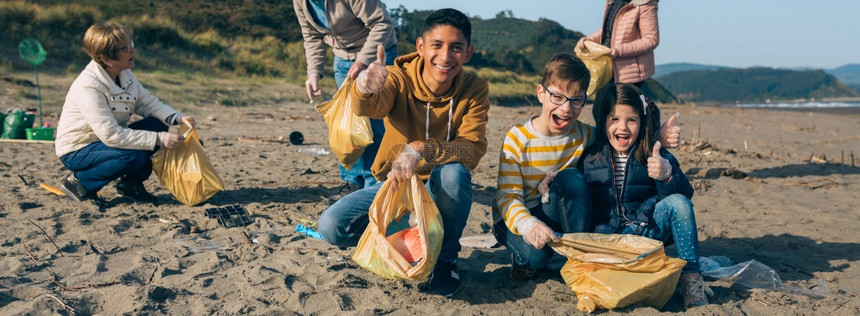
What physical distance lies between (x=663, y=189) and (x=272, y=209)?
2672 mm

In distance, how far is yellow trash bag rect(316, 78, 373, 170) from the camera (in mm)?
3711

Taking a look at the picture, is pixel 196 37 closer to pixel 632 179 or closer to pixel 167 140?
pixel 167 140

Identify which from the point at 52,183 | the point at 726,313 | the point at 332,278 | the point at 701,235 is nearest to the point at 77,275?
the point at 332,278

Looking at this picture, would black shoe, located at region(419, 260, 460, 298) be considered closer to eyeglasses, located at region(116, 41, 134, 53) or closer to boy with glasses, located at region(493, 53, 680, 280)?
boy with glasses, located at region(493, 53, 680, 280)

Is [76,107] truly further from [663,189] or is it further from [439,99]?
[663,189]

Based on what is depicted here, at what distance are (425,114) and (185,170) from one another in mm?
2164

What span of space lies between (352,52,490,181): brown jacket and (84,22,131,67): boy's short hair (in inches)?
85.0

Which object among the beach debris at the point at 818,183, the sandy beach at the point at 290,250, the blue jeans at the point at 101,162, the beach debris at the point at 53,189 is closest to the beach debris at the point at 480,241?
the sandy beach at the point at 290,250

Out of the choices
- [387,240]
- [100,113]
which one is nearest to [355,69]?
[387,240]

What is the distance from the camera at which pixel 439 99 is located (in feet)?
9.49

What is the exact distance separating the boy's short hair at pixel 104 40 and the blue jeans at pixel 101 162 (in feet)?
1.81

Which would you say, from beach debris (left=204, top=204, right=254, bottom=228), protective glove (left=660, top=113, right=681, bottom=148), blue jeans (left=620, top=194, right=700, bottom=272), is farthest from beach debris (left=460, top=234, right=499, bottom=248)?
beach debris (left=204, top=204, right=254, bottom=228)

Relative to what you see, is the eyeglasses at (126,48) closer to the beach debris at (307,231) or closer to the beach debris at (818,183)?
the beach debris at (307,231)

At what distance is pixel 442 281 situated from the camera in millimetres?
2801
